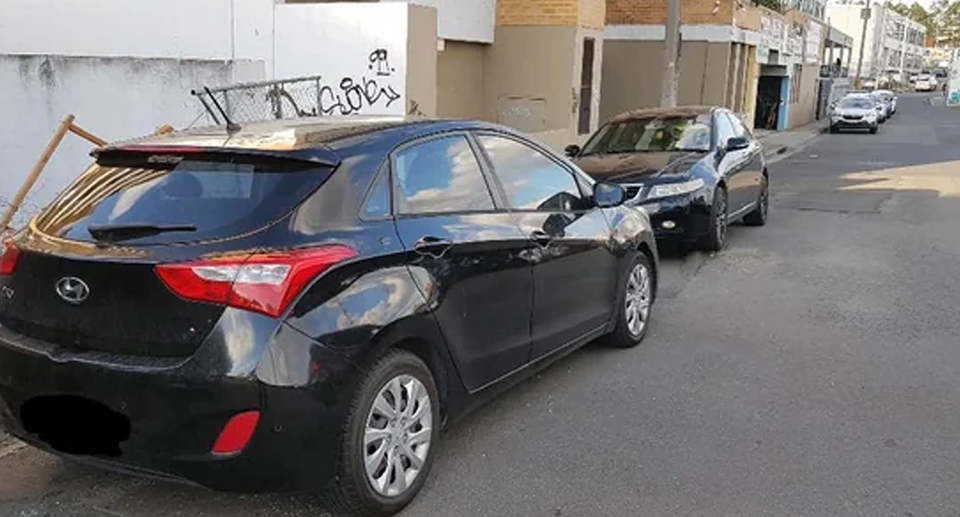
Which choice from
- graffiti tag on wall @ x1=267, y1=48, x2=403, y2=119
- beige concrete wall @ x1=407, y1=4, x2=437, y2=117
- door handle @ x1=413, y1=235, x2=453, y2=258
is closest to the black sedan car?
beige concrete wall @ x1=407, y1=4, x2=437, y2=117

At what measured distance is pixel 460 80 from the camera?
1493 centimetres

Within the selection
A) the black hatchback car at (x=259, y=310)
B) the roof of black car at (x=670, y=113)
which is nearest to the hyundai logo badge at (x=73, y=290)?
the black hatchback car at (x=259, y=310)

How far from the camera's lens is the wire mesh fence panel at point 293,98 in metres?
8.42

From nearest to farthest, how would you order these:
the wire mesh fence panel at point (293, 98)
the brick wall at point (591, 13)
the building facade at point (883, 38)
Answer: the wire mesh fence panel at point (293, 98)
the brick wall at point (591, 13)
the building facade at point (883, 38)

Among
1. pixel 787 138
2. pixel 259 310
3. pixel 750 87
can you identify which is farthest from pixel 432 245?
pixel 787 138

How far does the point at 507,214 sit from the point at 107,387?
2.04m

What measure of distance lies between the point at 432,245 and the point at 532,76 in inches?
469

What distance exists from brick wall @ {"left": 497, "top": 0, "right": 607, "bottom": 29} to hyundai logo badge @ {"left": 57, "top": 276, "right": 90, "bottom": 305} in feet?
41.4

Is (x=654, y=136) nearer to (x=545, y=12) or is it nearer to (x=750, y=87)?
(x=545, y=12)

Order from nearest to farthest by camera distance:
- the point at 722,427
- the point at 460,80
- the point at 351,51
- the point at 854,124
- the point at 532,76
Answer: the point at 722,427, the point at 351,51, the point at 460,80, the point at 532,76, the point at 854,124

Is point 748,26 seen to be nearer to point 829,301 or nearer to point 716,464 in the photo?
point 829,301

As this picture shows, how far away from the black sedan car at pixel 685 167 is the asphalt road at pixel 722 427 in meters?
0.73

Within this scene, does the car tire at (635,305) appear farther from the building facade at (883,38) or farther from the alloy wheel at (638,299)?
the building facade at (883,38)

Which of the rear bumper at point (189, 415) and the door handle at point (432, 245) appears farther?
the door handle at point (432, 245)
